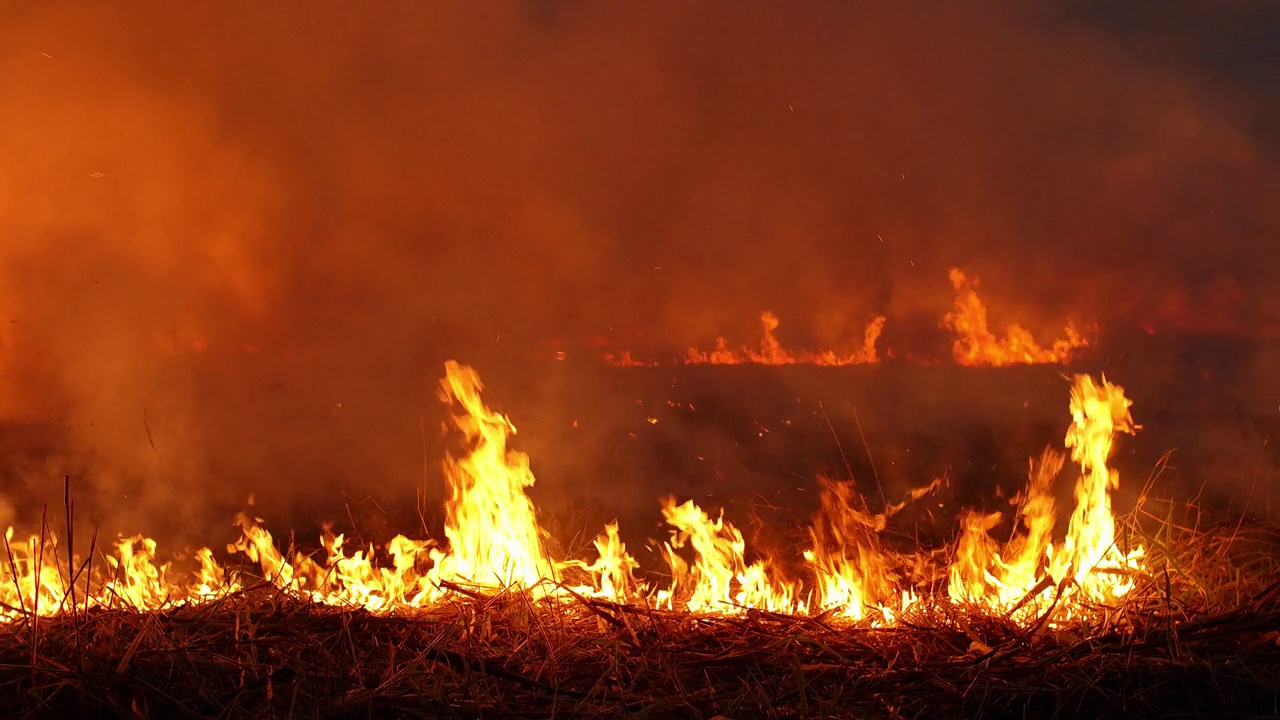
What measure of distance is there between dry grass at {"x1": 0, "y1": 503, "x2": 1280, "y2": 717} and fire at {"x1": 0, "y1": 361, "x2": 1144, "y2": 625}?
0.38 ft

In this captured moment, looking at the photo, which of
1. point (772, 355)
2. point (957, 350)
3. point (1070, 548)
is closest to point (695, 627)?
point (1070, 548)

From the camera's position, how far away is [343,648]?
2689 millimetres

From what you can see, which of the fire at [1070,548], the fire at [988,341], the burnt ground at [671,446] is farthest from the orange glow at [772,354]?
the fire at [1070,548]

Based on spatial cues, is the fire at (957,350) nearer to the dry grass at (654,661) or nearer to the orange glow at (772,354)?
the orange glow at (772,354)

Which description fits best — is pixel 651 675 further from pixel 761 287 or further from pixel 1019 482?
pixel 761 287

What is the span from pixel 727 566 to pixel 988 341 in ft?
21.9

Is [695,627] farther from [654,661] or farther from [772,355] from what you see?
[772,355]

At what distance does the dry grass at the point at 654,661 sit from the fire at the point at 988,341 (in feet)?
19.4

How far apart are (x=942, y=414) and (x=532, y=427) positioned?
11.3ft

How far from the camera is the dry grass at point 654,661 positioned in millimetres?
2455

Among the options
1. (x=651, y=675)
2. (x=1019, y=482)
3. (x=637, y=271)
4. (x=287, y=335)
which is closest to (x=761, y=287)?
(x=637, y=271)

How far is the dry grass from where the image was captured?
96.7 inches

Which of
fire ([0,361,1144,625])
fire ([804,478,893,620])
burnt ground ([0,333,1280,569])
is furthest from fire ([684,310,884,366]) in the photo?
fire ([804,478,893,620])

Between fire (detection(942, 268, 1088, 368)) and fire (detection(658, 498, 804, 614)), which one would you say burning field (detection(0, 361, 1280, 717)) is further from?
fire (detection(942, 268, 1088, 368))
